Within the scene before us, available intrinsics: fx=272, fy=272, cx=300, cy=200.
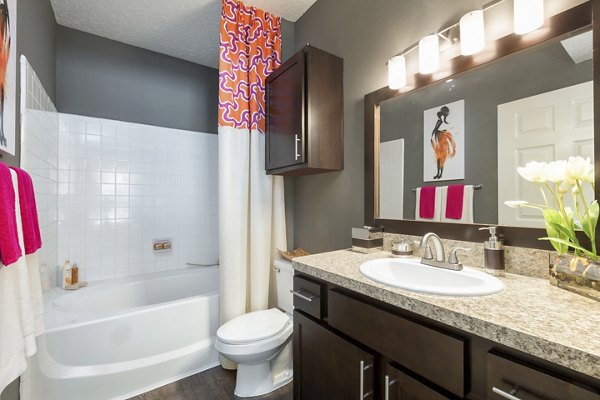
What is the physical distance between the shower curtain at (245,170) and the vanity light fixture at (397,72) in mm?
955

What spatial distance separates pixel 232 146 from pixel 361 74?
3.12 feet

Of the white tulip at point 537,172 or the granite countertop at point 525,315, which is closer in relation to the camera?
the granite countertop at point 525,315

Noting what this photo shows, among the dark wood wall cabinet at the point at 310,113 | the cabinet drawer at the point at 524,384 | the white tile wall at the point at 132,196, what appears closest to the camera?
the cabinet drawer at the point at 524,384

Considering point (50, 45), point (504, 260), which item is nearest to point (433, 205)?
point (504, 260)

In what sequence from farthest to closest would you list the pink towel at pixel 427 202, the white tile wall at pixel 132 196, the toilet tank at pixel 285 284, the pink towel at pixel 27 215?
the white tile wall at pixel 132 196, the toilet tank at pixel 285 284, the pink towel at pixel 427 202, the pink towel at pixel 27 215

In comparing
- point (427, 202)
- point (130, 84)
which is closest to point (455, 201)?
point (427, 202)

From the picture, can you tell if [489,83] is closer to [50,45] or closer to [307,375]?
[307,375]

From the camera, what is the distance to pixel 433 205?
4.15 feet

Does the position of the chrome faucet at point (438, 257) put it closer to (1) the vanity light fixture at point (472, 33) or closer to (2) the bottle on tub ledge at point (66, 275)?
(1) the vanity light fixture at point (472, 33)

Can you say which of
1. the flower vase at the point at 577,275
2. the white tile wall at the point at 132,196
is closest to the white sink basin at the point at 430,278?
the flower vase at the point at 577,275

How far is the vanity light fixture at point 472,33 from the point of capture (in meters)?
1.06

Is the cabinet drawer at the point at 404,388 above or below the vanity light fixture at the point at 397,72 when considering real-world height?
below

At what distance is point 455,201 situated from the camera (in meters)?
1.18

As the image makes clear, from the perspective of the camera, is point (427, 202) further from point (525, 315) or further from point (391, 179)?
point (525, 315)
